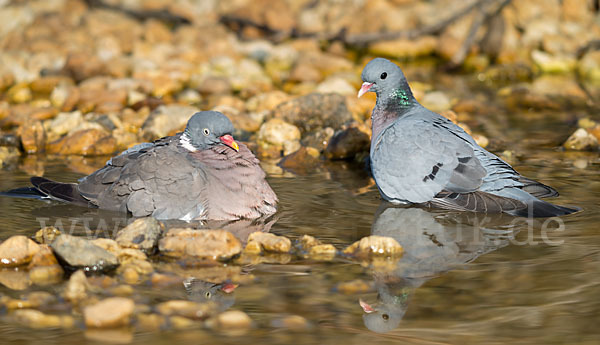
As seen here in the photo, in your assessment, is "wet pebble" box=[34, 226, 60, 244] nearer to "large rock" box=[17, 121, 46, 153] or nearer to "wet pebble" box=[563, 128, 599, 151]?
"large rock" box=[17, 121, 46, 153]

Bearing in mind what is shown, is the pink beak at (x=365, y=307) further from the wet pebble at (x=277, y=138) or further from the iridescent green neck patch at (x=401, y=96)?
the wet pebble at (x=277, y=138)

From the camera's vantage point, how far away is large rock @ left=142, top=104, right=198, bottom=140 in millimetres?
8406

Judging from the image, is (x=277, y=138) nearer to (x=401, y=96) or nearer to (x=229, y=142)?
(x=401, y=96)

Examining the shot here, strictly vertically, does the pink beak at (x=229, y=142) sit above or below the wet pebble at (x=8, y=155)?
below

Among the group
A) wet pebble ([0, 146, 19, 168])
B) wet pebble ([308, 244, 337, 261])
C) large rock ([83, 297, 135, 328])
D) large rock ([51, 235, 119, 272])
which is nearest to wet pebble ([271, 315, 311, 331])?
large rock ([83, 297, 135, 328])

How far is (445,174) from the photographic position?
589cm

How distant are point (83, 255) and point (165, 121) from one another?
13.5 feet

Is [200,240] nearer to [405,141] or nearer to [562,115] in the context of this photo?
[405,141]

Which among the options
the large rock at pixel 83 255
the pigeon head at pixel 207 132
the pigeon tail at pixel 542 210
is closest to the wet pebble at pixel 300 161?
the pigeon head at pixel 207 132

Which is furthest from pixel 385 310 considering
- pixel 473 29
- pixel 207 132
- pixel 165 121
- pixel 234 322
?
pixel 473 29

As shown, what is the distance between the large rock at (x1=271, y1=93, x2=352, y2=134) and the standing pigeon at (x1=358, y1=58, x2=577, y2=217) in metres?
2.27

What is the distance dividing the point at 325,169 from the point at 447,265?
9.39ft

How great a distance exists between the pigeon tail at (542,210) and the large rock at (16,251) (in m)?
3.37

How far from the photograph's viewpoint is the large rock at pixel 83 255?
4.54 meters
